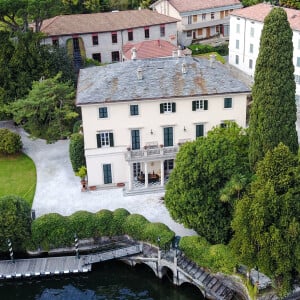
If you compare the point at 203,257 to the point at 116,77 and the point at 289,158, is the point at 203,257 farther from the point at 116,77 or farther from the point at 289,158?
the point at 116,77

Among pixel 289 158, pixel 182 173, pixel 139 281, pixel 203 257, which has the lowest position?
pixel 139 281

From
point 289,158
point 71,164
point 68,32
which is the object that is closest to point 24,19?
point 68,32

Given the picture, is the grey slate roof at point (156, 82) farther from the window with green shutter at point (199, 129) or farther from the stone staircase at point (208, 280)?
the stone staircase at point (208, 280)

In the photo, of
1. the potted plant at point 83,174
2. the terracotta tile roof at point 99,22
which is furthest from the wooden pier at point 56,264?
the terracotta tile roof at point 99,22

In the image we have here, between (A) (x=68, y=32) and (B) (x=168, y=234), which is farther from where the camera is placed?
(A) (x=68, y=32)

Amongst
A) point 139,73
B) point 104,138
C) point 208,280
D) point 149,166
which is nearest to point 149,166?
point 149,166

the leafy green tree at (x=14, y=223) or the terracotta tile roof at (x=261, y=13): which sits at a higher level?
the terracotta tile roof at (x=261, y=13)

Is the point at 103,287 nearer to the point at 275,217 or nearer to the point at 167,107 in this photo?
the point at 275,217
